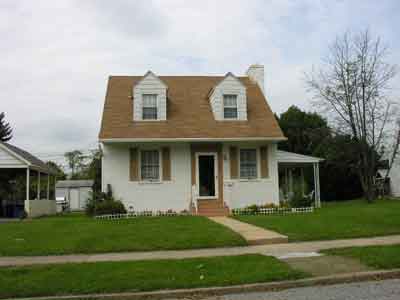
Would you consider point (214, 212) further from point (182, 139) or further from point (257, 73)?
point (257, 73)

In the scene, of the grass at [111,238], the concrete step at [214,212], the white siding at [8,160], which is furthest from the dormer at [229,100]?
the white siding at [8,160]

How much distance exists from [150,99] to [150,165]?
3197 mm

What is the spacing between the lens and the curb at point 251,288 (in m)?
6.61

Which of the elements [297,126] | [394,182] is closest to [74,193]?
[297,126]

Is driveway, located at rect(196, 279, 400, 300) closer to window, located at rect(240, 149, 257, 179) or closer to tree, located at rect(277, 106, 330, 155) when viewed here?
window, located at rect(240, 149, 257, 179)

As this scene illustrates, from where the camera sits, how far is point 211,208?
773 inches

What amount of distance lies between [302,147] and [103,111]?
23.5 meters

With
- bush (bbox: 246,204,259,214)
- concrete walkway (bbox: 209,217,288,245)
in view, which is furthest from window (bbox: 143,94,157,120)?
concrete walkway (bbox: 209,217,288,245)

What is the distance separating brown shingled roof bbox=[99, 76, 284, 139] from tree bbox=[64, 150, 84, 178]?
4751cm

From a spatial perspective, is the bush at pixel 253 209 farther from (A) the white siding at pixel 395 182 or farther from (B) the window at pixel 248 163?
(A) the white siding at pixel 395 182

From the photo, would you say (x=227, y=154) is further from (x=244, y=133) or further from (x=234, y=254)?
(x=234, y=254)

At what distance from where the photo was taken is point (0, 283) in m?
7.20

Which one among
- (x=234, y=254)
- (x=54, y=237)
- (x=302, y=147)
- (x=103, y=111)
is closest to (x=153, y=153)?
(x=103, y=111)

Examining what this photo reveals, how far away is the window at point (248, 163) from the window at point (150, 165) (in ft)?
12.9
